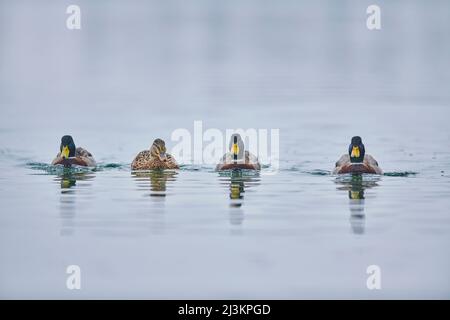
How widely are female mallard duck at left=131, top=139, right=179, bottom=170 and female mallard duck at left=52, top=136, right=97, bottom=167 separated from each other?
91cm

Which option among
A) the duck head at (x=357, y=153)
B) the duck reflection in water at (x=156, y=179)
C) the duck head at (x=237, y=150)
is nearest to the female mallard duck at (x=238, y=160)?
the duck head at (x=237, y=150)

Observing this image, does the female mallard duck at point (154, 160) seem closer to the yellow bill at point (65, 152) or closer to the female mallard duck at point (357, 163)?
the yellow bill at point (65, 152)

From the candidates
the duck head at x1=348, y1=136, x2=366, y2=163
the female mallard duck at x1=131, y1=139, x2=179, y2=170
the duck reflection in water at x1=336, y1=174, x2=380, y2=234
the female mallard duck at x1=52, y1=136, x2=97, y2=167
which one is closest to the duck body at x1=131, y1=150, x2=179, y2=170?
the female mallard duck at x1=131, y1=139, x2=179, y2=170

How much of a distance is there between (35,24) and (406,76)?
16609 mm

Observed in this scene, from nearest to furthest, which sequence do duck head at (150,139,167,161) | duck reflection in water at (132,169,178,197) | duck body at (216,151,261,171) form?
duck reflection in water at (132,169,178,197) → duck body at (216,151,261,171) → duck head at (150,139,167,161)

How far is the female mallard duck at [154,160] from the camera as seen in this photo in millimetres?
23484

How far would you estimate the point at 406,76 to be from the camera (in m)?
38.1

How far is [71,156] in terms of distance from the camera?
939 inches

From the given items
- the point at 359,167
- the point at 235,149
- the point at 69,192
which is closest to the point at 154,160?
the point at 235,149

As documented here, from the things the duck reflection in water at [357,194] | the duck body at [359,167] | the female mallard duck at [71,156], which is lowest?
the duck reflection in water at [357,194]

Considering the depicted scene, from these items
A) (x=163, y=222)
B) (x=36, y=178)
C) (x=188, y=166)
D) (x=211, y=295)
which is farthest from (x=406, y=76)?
(x=211, y=295)

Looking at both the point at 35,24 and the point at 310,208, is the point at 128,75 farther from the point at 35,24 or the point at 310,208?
the point at 310,208

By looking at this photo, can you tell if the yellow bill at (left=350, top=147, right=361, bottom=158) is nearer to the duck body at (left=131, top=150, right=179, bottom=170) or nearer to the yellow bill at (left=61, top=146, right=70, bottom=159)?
the duck body at (left=131, top=150, right=179, bottom=170)

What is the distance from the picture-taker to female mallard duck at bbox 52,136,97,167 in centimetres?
2372
